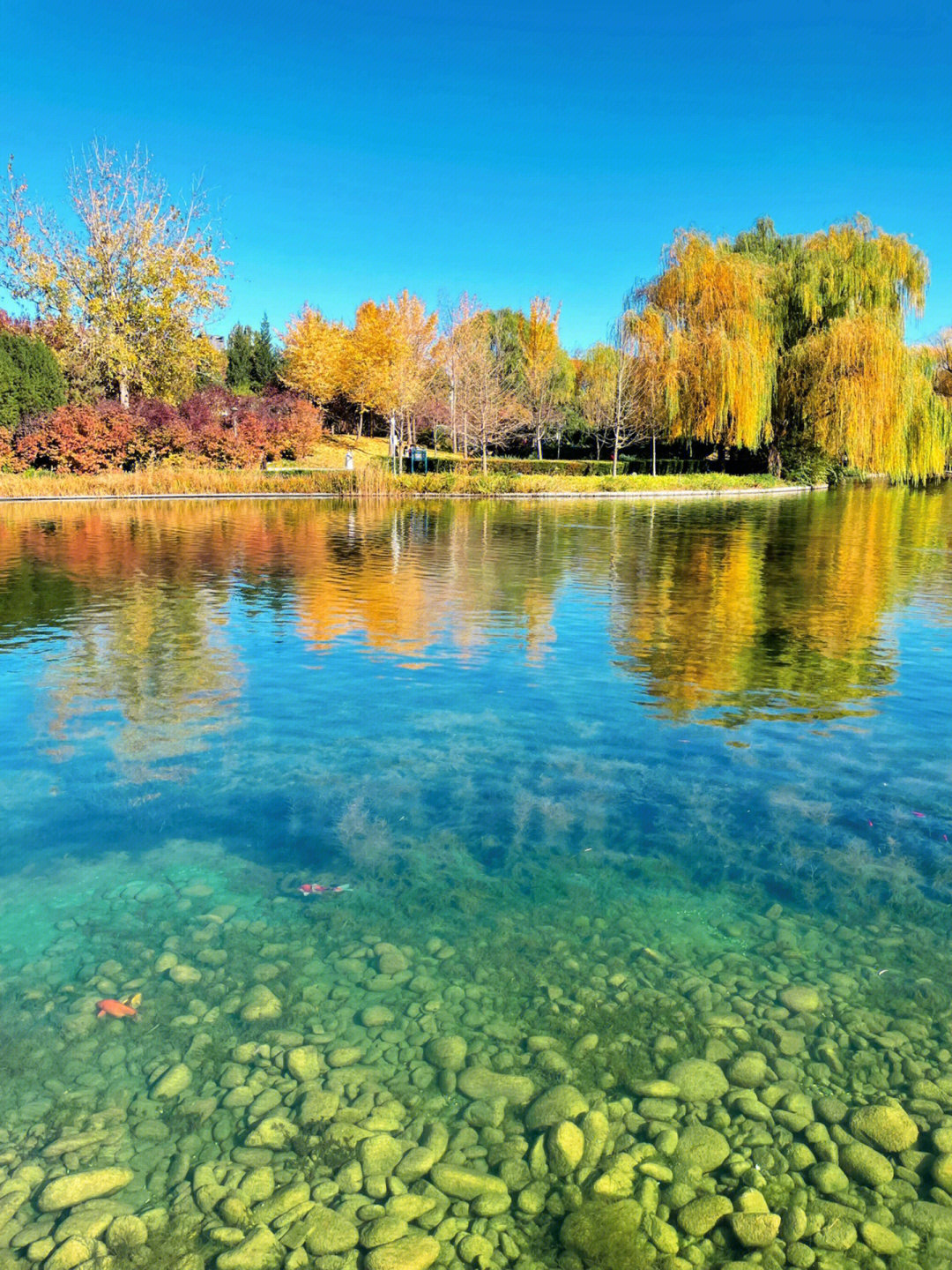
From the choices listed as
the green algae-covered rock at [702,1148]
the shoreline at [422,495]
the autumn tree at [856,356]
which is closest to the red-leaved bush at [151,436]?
the shoreline at [422,495]

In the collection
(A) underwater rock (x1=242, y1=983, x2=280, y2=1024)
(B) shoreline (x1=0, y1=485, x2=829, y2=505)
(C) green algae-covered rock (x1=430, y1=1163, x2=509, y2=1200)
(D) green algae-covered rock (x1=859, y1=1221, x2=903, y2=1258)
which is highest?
(B) shoreline (x1=0, y1=485, x2=829, y2=505)

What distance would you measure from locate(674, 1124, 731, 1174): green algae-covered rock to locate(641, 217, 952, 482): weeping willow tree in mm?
32491

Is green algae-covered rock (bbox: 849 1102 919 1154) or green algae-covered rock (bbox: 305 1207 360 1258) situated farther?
green algae-covered rock (bbox: 849 1102 919 1154)

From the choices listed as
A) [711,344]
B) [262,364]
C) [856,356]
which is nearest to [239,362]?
[262,364]

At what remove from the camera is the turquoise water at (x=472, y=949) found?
256 centimetres

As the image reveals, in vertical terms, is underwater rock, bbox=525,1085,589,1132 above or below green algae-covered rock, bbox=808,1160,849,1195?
above

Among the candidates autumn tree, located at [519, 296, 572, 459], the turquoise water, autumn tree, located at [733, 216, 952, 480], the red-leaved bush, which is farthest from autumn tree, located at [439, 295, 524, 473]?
the turquoise water

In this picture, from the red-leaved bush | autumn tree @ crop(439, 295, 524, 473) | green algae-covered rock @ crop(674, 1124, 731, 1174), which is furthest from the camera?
autumn tree @ crop(439, 295, 524, 473)

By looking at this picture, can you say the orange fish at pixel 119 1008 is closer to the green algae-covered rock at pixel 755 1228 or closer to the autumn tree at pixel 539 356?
the green algae-covered rock at pixel 755 1228

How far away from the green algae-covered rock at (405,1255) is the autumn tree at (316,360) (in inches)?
2038

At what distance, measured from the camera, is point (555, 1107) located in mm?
2898

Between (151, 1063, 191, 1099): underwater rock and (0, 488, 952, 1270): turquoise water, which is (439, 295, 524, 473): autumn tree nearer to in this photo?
(0, 488, 952, 1270): turquoise water

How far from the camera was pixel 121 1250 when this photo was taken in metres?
2.39

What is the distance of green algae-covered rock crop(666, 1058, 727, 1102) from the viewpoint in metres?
2.96
